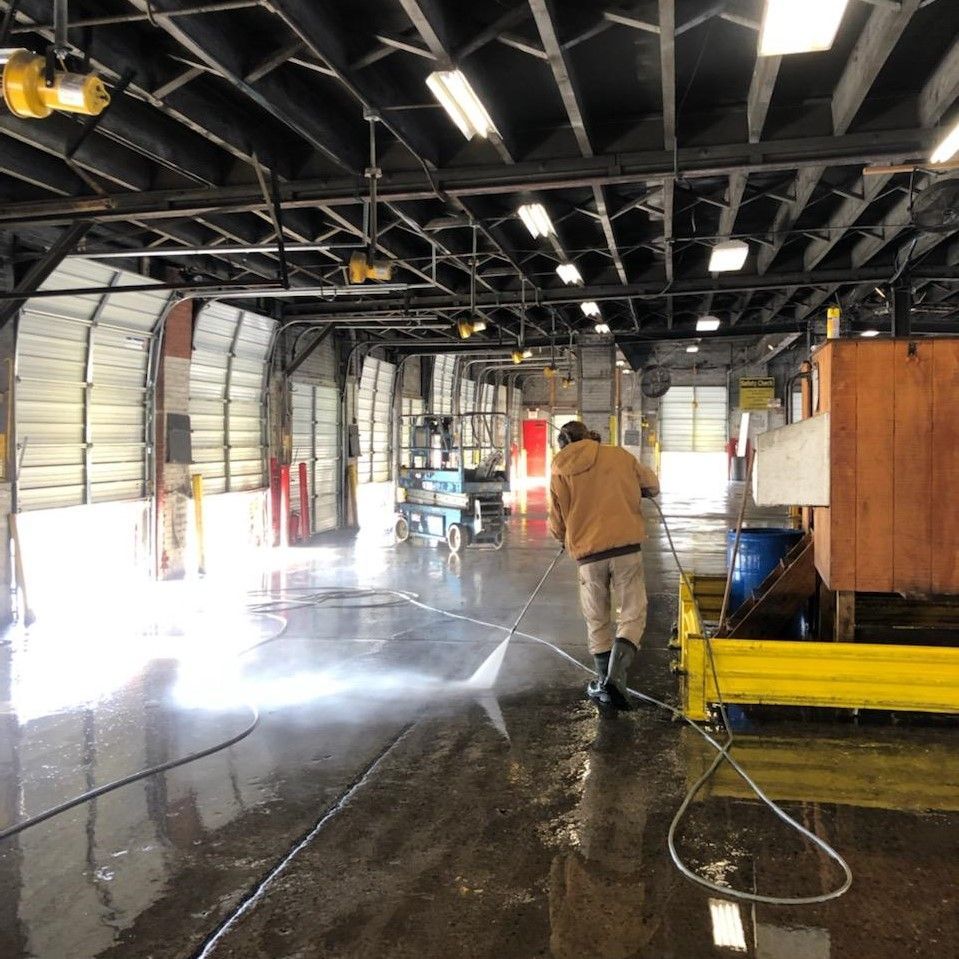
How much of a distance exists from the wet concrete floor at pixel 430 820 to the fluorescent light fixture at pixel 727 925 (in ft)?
0.04

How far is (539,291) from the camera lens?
1321cm

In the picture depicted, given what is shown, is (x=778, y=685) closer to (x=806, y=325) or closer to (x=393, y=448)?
(x=806, y=325)

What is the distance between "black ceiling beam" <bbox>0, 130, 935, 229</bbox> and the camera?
6.32 metres

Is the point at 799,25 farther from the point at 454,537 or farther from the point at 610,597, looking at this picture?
the point at 454,537

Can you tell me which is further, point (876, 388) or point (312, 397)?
point (312, 397)

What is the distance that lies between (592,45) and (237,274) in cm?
782

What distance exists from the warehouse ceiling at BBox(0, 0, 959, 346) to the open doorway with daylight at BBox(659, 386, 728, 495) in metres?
21.8

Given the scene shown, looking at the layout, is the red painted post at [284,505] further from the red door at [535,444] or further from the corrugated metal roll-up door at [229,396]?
the red door at [535,444]

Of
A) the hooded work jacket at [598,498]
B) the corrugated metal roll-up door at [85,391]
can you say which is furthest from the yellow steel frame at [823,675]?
the corrugated metal roll-up door at [85,391]

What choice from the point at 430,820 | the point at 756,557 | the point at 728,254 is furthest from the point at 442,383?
the point at 430,820

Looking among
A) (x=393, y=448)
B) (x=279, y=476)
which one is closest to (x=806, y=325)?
(x=393, y=448)

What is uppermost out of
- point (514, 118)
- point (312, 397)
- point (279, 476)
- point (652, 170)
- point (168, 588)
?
point (514, 118)

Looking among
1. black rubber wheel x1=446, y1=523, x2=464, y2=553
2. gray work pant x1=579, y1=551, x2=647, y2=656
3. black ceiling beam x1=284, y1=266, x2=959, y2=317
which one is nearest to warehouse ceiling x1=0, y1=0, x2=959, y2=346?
black ceiling beam x1=284, y1=266, x2=959, y2=317

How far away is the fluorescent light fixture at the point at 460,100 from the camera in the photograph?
5.07 metres
